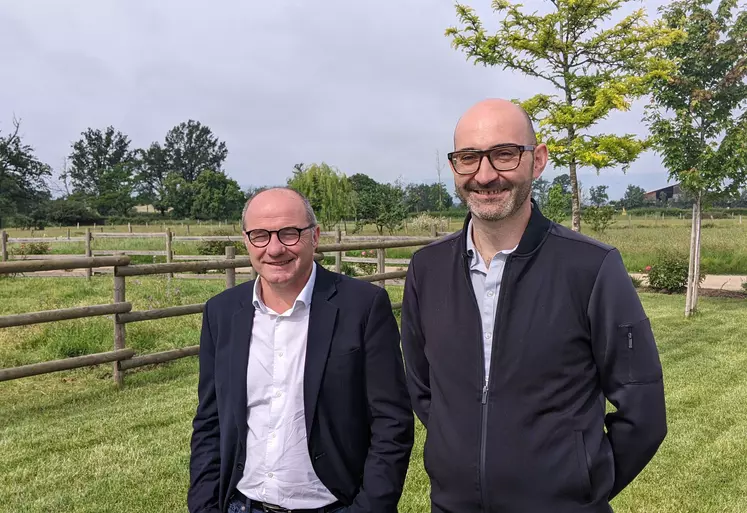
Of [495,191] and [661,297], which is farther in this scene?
[661,297]

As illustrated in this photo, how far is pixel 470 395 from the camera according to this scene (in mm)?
1730

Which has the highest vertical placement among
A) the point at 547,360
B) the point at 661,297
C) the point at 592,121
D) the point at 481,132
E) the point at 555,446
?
the point at 592,121

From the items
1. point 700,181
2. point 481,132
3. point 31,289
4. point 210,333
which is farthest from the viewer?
point 31,289

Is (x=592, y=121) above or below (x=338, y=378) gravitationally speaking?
above

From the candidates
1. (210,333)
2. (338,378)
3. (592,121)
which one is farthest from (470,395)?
(592,121)

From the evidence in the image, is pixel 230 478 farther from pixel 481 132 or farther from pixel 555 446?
pixel 481 132

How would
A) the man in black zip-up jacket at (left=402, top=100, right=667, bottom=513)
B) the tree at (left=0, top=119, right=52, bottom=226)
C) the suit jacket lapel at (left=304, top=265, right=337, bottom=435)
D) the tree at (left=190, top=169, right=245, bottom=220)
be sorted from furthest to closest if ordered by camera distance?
the tree at (left=190, top=169, right=245, bottom=220), the tree at (left=0, top=119, right=52, bottom=226), the suit jacket lapel at (left=304, top=265, right=337, bottom=435), the man in black zip-up jacket at (left=402, top=100, right=667, bottom=513)

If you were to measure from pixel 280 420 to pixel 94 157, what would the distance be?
102m

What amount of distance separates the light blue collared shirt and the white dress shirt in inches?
21.6

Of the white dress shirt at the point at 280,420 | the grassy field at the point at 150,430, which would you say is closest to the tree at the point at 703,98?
the grassy field at the point at 150,430

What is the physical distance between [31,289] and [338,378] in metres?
14.3

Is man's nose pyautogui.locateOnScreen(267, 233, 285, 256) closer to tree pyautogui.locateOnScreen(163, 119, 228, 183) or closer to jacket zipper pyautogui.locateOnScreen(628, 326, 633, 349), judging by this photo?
jacket zipper pyautogui.locateOnScreen(628, 326, 633, 349)

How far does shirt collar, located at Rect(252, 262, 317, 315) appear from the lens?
1.94 m

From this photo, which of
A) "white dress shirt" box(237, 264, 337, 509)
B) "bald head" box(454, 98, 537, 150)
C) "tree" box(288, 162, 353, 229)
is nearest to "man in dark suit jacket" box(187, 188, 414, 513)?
"white dress shirt" box(237, 264, 337, 509)
